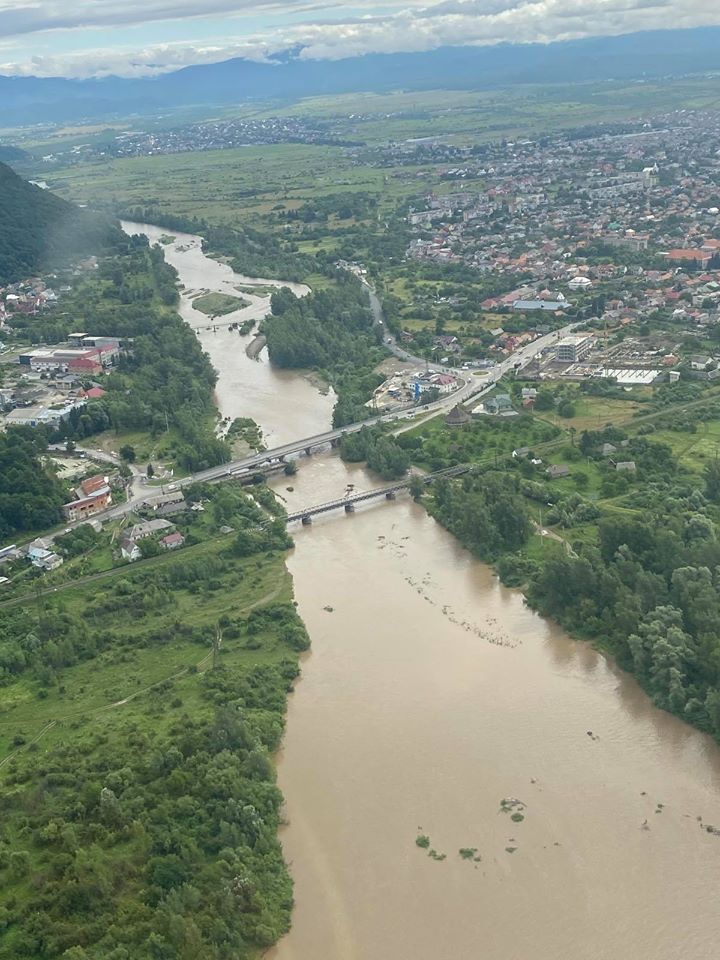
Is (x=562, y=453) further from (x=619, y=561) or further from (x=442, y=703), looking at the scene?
(x=442, y=703)

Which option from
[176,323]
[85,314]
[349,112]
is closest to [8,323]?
[85,314]

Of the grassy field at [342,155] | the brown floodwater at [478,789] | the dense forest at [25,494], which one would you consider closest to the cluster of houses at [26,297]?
the grassy field at [342,155]

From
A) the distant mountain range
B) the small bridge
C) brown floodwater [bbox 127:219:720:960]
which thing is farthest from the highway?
the distant mountain range

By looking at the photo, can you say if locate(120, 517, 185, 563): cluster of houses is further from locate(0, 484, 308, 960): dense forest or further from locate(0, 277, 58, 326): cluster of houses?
locate(0, 277, 58, 326): cluster of houses

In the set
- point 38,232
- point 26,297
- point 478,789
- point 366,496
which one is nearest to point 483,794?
point 478,789

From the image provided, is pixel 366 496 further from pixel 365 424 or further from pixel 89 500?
pixel 89 500
